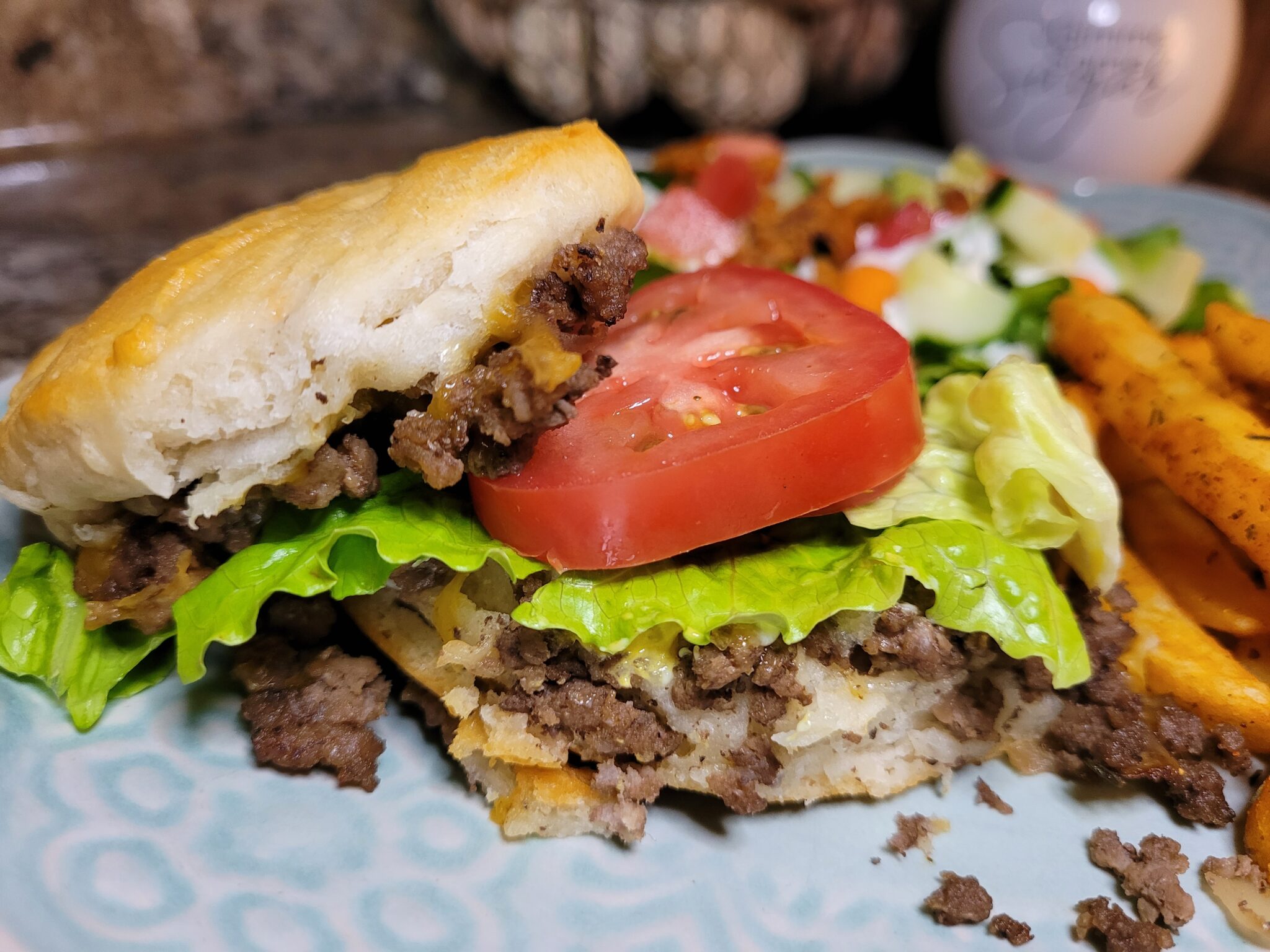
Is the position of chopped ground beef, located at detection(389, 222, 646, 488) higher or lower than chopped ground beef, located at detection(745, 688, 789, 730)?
higher

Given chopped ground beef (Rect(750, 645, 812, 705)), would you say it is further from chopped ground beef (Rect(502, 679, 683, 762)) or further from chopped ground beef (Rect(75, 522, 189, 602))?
chopped ground beef (Rect(75, 522, 189, 602))

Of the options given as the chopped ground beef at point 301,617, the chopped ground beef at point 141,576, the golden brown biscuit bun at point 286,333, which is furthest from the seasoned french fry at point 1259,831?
the chopped ground beef at point 141,576

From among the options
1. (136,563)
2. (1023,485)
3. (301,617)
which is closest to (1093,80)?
(1023,485)

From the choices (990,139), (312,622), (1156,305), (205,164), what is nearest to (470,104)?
(205,164)

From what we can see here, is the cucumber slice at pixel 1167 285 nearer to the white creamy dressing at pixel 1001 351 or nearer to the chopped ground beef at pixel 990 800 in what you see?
the white creamy dressing at pixel 1001 351

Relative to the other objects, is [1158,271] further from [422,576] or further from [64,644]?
→ [64,644]

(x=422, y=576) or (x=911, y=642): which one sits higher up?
(x=422, y=576)

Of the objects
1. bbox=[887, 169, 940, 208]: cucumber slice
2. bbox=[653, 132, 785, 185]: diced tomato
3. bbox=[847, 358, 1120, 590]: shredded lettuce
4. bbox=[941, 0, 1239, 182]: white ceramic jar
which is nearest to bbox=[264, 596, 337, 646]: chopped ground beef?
bbox=[847, 358, 1120, 590]: shredded lettuce
